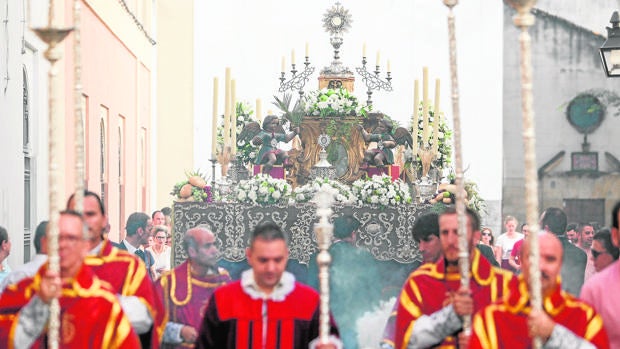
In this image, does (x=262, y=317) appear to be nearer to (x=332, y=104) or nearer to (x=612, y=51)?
(x=612, y=51)

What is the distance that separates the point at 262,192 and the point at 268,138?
7.13 ft

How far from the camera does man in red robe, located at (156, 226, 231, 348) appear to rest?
33.6 ft

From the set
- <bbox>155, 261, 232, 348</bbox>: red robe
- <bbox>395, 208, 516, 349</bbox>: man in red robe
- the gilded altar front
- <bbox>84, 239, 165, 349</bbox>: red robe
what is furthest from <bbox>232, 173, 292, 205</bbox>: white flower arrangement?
<bbox>395, 208, 516, 349</bbox>: man in red robe

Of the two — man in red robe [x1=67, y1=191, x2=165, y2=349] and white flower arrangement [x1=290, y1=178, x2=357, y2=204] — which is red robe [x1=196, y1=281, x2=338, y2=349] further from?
white flower arrangement [x1=290, y1=178, x2=357, y2=204]

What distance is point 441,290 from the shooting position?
8.19m

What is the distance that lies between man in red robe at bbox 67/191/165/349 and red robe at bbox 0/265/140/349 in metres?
0.78

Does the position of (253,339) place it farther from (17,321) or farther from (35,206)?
(35,206)

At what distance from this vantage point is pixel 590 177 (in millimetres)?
30719

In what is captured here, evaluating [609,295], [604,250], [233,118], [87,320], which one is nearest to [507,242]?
[233,118]

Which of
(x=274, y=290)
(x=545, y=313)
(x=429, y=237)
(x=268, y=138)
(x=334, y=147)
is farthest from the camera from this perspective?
(x=334, y=147)

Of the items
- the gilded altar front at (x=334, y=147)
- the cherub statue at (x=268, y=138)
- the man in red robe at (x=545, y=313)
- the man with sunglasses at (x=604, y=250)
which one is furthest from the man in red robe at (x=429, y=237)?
the gilded altar front at (x=334, y=147)

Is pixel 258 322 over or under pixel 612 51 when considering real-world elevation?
Result: under

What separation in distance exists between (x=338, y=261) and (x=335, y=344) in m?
6.89

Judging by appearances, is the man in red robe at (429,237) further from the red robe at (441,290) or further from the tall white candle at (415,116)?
the tall white candle at (415,116)
